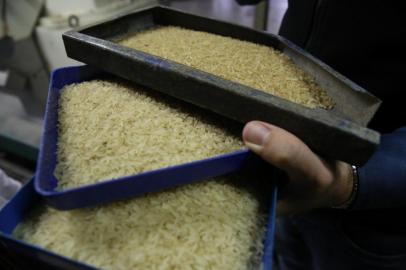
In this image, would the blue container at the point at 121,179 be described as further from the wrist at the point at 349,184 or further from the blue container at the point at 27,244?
the wrist at the point at 349,184

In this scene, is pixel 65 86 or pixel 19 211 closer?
pixel 19 211

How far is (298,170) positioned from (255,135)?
11 cm

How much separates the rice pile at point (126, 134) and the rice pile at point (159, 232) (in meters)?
0.06

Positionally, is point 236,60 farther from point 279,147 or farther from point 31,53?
point 31,53

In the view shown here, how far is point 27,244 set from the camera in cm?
49

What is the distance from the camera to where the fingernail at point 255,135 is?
1.91ft

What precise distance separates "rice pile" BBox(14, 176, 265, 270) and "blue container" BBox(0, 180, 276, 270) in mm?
19

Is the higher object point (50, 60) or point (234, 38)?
point (234, 38)

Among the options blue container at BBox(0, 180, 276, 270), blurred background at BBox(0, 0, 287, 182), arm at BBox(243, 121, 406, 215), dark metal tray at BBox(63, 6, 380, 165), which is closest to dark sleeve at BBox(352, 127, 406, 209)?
arm at BBox(243, 121, 406, 215)

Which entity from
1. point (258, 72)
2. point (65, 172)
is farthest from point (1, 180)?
point (258, 72)

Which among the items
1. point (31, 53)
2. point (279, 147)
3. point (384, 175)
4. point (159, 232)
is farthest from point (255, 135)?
point (31, 53)

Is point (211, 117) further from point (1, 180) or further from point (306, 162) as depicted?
point (1, 180)

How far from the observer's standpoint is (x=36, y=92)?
171 centimetres

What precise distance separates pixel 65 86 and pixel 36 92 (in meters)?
0.99
